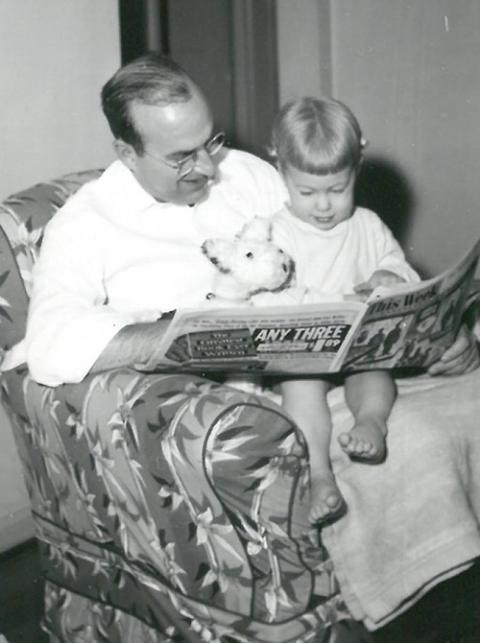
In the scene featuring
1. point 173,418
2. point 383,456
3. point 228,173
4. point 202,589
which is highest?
point 228,173

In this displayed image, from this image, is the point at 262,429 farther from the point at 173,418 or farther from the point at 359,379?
the point at 359,379

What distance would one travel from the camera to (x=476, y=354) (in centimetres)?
153

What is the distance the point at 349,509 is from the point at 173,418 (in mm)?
311

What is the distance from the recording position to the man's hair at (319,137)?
60.5 inches

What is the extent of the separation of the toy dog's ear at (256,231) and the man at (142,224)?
0.36ft

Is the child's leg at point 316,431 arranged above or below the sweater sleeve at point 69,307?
below

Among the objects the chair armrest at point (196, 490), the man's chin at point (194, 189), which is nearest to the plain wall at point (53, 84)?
the man's chin at point (194, 189)

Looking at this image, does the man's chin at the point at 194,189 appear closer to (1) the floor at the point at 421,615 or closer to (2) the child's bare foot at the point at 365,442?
(2) the child's bare foot at the point at 365,442

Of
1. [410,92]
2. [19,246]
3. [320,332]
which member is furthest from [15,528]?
[410,92]

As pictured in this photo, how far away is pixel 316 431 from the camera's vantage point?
1.35 m

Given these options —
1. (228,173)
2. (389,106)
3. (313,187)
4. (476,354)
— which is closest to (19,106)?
(228,173)

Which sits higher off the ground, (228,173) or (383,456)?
(228,173)

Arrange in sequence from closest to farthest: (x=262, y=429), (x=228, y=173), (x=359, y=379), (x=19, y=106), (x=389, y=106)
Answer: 1. (x=262, y=429)
2. (x=359, y=379)
3. (x=228, y=173)
4. (x=19, y=106)
5. (x=389, y=106)

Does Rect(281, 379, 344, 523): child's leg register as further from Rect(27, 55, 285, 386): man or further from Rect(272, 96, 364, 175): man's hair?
Rect(272, 96, 364, 175): man's hair
